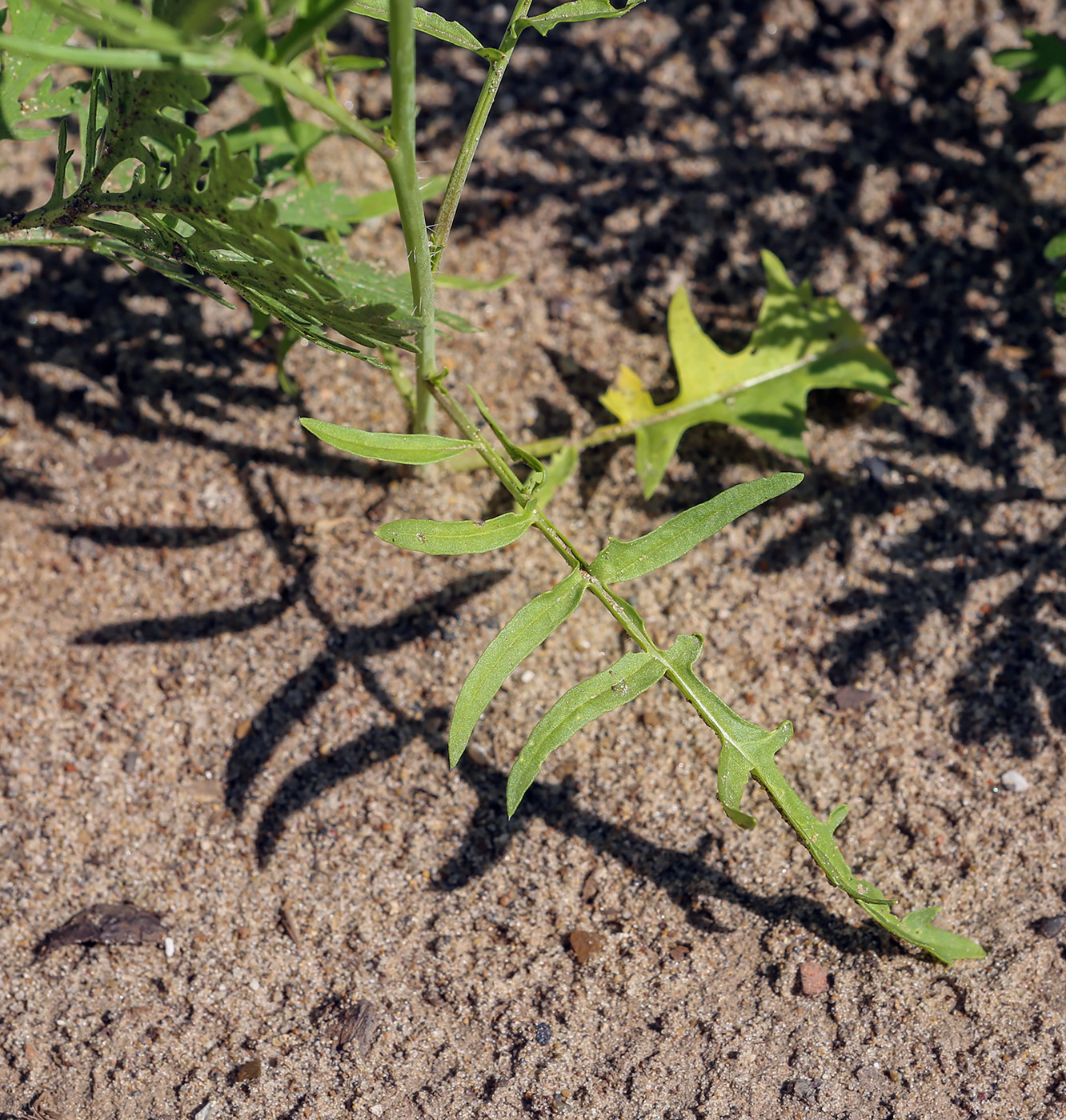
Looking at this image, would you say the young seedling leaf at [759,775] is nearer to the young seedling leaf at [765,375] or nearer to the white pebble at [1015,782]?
the white pebble at [1015,782]

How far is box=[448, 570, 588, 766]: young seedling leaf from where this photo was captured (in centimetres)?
137

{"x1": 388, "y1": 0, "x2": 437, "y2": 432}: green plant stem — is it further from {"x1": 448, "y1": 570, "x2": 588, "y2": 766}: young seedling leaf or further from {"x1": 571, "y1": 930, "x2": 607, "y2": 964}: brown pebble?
{"x1": 571, "y1": 930, "x2": 607, "y2": 964}: brown pebble

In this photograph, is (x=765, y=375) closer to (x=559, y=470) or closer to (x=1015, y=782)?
(x=559, y=470)

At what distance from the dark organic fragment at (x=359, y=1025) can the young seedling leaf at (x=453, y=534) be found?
868mm

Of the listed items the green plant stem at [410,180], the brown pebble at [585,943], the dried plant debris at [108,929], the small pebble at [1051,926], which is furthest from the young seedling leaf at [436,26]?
the small pebble at [1051,926]

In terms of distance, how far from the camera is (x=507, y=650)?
1426mm

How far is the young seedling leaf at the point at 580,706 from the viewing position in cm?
139

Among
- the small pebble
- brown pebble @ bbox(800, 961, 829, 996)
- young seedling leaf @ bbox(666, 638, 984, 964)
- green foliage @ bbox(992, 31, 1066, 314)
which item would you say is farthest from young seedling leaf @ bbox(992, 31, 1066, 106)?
brown pebble @ bbox(800, 961, 829, 996)

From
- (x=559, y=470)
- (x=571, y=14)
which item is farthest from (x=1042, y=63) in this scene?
(x=559, y=470)

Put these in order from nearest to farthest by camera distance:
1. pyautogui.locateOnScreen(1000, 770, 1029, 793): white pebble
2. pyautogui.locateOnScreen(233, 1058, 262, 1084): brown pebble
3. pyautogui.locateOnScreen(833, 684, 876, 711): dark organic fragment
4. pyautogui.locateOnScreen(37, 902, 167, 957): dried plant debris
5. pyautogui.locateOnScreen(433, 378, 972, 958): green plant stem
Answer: pyautogui.locateOnScreen(433, 378, 972, 958): green plant stem < pyautogui.locateOnScreen(233, 1058, 262, 1084): brown pebble < pyautogui.locateOnScreen(37, 902, 167, 957): dried plant debris < pyautogui.locateOnScreen(1000, 770, 1029, 793): white pebble < pyautogui.locateOnScreen(833, 684, 876, 711): dark organic fragment

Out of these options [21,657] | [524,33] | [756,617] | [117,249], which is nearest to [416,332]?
[117,249]

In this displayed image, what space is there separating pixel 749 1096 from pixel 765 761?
0.60 metres

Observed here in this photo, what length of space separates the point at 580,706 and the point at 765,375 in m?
1.15

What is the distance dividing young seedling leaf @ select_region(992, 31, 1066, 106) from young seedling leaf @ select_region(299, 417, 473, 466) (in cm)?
162
